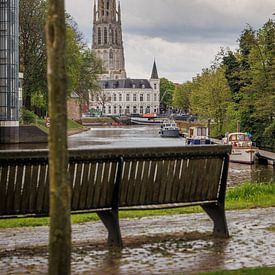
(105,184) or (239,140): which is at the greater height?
(105,184)

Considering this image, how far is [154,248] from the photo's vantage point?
9203mm

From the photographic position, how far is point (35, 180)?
8914mm

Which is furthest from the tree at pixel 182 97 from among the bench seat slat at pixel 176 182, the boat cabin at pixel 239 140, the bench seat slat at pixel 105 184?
the bench seat slat at pixel 105 184

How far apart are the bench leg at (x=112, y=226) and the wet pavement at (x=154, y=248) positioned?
0.48ft

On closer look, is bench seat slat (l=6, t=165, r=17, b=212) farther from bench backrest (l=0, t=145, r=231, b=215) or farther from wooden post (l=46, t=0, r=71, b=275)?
wooden post (l=46, t=0, r=71, b=275)

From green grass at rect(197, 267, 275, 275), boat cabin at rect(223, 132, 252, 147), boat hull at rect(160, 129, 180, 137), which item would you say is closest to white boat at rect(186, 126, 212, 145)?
boat cabin at rect(223, 132, 252, 147)

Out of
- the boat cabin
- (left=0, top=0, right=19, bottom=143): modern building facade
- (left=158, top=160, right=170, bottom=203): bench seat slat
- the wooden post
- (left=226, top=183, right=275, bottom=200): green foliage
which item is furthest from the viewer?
(left=0, top=0, right=19, bottom=143): modern building facade

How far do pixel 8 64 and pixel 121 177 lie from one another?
64351mm

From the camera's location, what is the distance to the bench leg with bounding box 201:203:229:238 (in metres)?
10.0

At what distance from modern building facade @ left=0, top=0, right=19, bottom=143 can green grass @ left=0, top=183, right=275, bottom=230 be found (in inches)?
2199

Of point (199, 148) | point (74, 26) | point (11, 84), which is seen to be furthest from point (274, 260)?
point (74, 26)

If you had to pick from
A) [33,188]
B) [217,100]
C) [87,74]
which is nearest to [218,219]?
[33,188]

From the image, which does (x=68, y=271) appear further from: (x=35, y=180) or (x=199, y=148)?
(x=199, y=148)

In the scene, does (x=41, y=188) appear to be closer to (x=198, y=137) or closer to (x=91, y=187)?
(x=91, y=187)
